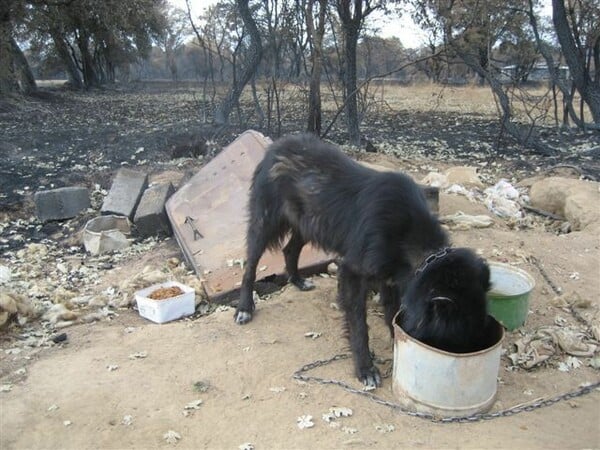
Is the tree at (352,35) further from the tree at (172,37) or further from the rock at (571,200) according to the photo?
the tree at (172,37)

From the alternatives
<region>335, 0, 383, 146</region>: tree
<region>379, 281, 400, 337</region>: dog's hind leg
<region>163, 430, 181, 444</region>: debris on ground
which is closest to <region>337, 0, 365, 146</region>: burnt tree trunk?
<region>335, 0, 383, 146</region>: tree

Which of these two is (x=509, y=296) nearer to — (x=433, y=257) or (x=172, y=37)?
(x=433, y=257)

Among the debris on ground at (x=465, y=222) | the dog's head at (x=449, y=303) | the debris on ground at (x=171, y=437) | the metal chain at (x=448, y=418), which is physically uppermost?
the dog's head at (x=449, y=303)

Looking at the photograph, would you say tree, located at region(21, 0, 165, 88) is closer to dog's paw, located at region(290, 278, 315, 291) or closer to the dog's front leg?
dog's paw, located at region(290, 278, 315, 291)

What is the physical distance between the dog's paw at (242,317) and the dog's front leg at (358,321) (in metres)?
0.95

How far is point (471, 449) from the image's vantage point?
3.00 metres

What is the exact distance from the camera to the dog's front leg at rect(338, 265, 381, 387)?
12.2 feet

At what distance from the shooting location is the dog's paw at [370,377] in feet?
12.0

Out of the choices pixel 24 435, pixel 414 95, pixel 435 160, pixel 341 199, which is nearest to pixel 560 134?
pixel 435 160

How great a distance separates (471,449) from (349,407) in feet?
2.42

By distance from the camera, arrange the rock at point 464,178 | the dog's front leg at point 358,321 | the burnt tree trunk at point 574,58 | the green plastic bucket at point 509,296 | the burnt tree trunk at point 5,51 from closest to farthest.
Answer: the dog's front leg at point 358,321
the green plastic bucket at point 509,296
the rock at point 464,178
the burnt tree trunk at point 574,58
the burnt tree trunk at point 5,51

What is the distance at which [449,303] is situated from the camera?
10.1ft

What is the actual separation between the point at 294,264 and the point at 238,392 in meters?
1.69

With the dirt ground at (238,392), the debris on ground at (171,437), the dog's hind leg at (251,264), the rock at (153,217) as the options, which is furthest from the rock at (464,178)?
the debris on ground at (171,437)
